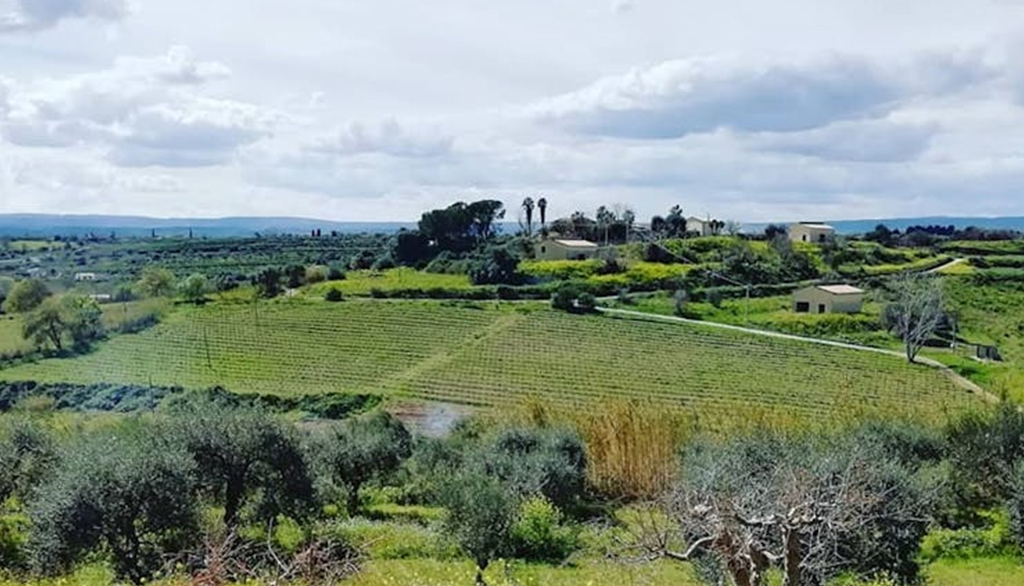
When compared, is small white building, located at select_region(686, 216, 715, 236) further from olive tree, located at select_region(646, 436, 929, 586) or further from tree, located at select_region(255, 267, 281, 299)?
olive tree, located at select_region(646, 436, 929, 586)

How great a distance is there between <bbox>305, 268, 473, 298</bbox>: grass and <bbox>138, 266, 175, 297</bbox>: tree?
35.8ft

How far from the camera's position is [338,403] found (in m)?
48.8

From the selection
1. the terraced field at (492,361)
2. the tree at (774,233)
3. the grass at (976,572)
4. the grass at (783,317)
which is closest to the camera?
the grass at (976,572)

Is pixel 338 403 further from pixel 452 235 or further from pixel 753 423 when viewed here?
pixel 452 235

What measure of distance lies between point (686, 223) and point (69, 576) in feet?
322

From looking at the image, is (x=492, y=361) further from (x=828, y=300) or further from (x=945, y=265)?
(x=945, y=265)

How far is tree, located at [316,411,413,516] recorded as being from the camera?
25922mm

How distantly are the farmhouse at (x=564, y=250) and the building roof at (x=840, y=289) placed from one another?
2309 cm

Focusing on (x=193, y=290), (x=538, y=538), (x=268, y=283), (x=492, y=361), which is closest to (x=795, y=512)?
(x=538, y=538)

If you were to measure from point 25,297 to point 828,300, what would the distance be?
57199 millimetres

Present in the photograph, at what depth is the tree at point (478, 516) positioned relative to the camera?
54.1 feet

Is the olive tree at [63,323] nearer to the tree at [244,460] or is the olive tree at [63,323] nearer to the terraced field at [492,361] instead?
the terraced field at [492,361]

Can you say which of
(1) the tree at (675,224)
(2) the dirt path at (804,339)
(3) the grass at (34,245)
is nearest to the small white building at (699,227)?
(1) the tree at (675,224)

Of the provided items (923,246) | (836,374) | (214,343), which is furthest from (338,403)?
(923,246)
